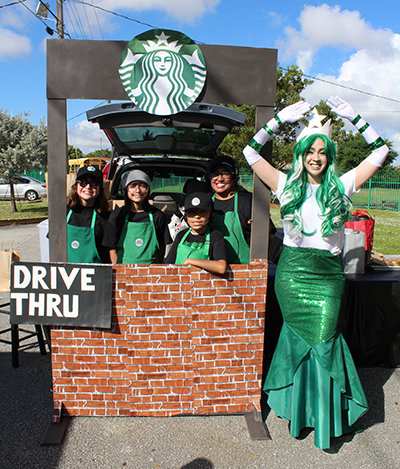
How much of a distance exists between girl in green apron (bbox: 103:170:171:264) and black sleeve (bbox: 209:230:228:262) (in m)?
0.46

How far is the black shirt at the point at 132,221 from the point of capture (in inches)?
112

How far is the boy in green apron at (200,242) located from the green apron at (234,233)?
8.6 inches

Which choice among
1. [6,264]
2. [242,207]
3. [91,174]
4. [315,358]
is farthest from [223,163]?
[6,264]

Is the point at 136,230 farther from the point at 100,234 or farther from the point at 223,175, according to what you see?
the point at 223,175

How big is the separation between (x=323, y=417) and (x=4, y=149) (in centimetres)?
1764

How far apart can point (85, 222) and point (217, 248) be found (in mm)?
1102

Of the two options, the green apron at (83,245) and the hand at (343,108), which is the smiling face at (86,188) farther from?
the hand at (343,108)

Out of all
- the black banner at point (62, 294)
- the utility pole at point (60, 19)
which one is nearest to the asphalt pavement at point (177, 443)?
the black banner at point (62, 294)

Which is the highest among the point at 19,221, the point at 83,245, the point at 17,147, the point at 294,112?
the point at 17,147

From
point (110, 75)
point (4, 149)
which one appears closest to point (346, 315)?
point (110, 75)

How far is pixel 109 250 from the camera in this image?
293cm

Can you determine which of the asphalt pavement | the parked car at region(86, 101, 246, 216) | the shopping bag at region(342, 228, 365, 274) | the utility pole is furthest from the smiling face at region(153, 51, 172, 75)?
the utility pole

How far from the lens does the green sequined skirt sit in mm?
2480

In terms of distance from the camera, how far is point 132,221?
2.97 metres
